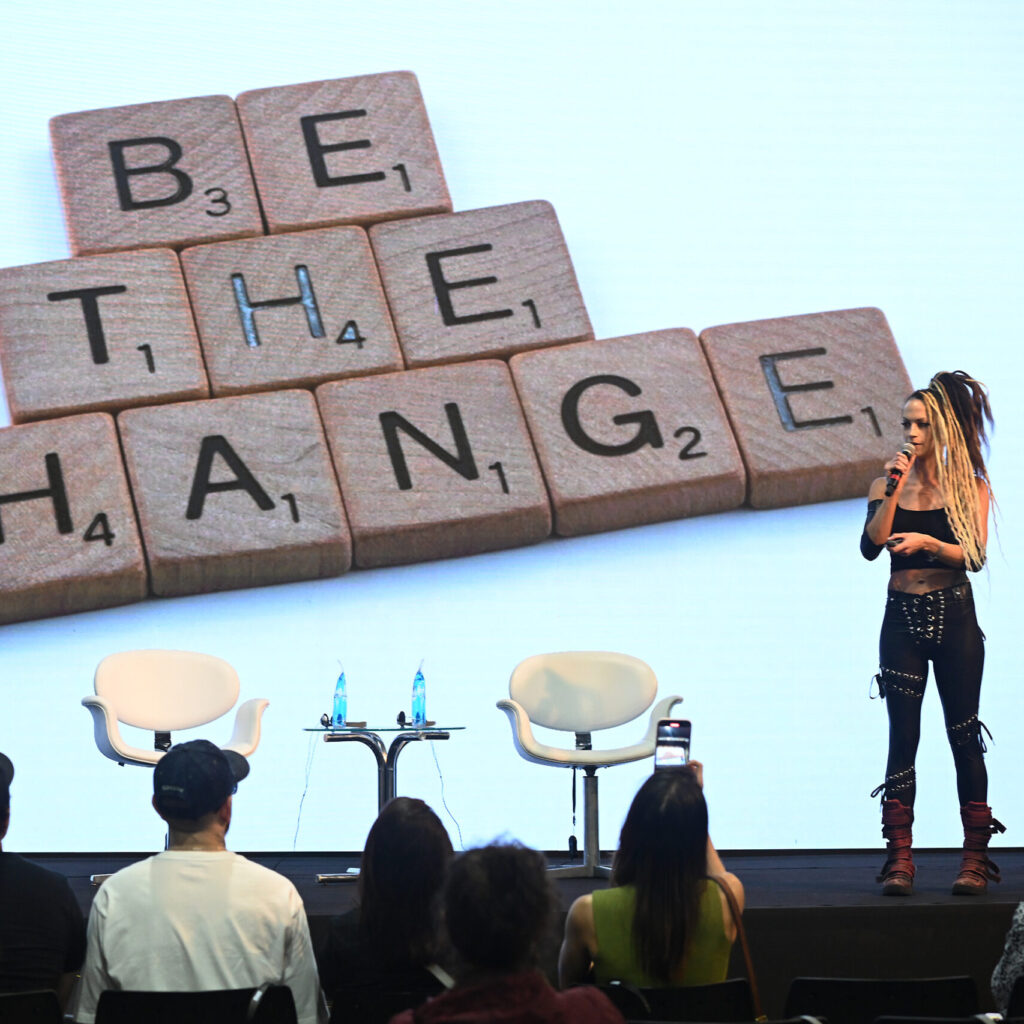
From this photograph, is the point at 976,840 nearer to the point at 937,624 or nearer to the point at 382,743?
the point at 937,624

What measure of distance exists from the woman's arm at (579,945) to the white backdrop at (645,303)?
2.08m

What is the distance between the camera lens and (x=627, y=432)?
4.84 m

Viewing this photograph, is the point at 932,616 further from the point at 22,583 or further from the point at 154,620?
the point at 22,583

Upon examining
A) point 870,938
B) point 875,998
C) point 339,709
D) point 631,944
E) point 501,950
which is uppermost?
point 339,709

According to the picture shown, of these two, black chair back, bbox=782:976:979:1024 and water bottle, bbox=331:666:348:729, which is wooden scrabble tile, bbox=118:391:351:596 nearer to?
water bottle, bbox=331:666:348:729

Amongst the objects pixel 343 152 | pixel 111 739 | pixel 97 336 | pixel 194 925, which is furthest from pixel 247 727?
pixel 343 152

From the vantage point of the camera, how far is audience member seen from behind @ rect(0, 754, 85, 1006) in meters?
2.08

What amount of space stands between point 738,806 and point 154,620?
6.49 feet

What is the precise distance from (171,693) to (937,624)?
7.38 feet

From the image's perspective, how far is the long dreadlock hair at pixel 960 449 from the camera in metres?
3.28

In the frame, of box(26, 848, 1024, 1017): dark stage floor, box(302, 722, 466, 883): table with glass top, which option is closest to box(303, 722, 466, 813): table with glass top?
box(302, 722, 466, 883): table with glass top

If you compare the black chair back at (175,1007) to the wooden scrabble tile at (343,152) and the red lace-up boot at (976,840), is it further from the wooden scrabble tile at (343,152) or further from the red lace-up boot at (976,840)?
the wooden scrabble tile at (343,152)

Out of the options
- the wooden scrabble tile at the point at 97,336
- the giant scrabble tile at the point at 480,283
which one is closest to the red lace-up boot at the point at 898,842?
the giant scrabble tile at the point at 480,283

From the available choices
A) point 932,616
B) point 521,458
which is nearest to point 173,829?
point 932,616
